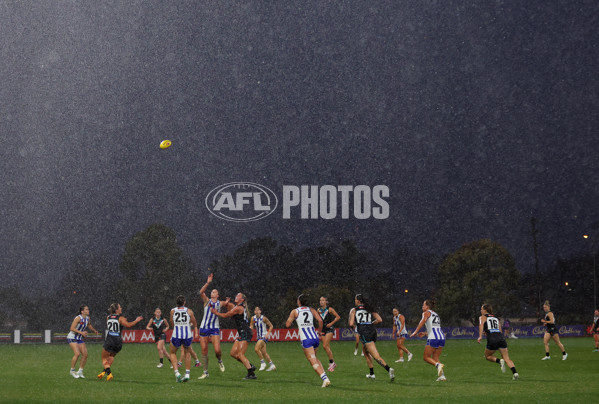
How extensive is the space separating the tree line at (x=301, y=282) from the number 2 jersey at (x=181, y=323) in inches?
1825

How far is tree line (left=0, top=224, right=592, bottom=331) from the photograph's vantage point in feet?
255

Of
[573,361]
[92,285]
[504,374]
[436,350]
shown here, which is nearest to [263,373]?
[436,350]

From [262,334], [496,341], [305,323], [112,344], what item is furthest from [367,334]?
[112,344]

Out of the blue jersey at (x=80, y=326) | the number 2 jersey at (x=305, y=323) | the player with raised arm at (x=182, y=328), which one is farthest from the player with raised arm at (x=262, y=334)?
the blue jersey at (x=80, y=326)

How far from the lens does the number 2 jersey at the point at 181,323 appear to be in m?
20.0

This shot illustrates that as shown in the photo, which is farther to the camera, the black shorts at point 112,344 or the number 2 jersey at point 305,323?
the black shorts at point 112,344

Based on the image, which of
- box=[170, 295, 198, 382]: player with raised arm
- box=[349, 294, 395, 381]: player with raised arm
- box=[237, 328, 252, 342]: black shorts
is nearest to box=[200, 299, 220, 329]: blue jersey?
box=[237, 328, 252, 342]: black shorts

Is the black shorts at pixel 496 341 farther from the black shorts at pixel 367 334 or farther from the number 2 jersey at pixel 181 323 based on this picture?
the number 2 jersey at pixel 181 323

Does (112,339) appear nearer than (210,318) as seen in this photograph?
Yes

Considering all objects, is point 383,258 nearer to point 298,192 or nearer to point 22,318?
point 298,192

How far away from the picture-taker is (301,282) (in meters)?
90.3

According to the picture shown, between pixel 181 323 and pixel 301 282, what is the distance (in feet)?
231

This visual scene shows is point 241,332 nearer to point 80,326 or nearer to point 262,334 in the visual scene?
point 262,334

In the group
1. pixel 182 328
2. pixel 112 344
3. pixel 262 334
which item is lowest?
pixel 112 344
